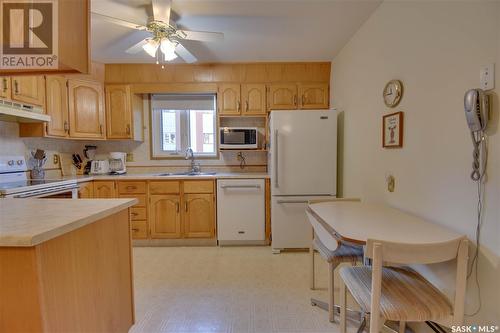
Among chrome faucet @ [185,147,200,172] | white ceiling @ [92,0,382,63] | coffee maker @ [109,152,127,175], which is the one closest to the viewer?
white ceiling @ [92,0,382,63]

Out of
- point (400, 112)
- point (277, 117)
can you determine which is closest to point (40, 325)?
point (400, 112)

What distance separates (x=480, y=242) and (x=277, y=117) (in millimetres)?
2016

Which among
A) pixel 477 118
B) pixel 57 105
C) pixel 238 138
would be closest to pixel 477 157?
pixel 477 118

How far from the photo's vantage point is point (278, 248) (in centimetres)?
293

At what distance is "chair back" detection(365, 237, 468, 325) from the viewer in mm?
1069

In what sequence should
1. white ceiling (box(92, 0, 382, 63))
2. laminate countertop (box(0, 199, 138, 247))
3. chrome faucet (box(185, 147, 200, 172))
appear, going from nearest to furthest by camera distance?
laminate countertop (box(0, 199, 138, 247)) → white ceiling (box(92, 0, 382, 63)) → chrome faucet (box(185, 147, 200, 172))

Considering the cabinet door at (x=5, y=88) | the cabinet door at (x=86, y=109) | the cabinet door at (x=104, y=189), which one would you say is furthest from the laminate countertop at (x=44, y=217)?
the cabinet door at (x=86, y=109)

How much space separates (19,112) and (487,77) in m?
3.31

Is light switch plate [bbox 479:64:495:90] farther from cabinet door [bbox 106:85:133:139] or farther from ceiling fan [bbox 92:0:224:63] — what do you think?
cabinet door [bbox 106:85:133:139]

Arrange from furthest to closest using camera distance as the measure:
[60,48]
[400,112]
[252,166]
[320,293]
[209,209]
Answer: [252,166] → [209,209] → [320,293] → [400,112] → [60,48]

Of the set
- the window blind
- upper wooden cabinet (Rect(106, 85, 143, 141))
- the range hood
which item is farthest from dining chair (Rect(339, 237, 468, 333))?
upper wooden cabinet (Rect(106, 85, 143, 141))

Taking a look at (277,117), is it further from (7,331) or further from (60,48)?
(7,331)

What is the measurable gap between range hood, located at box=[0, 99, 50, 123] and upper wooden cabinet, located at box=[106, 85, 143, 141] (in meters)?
0.79

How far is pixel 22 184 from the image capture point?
234 centimetres
